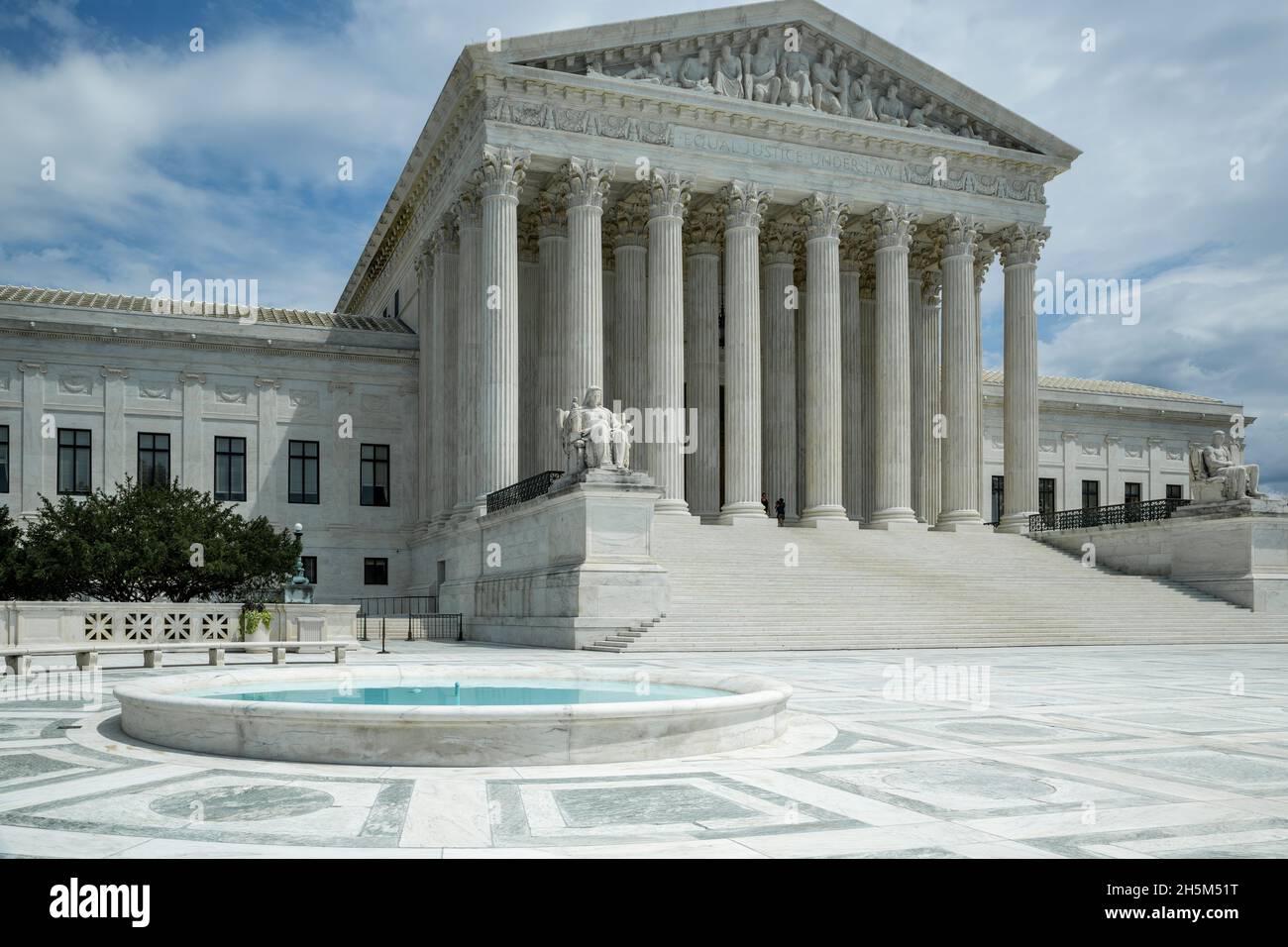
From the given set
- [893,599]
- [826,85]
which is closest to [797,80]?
[826,85]

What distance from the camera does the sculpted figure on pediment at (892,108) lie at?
149 ft

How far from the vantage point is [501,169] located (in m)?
39.1

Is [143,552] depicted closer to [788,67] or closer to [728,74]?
[728,74]

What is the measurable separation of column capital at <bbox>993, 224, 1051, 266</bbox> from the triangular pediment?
3258mm

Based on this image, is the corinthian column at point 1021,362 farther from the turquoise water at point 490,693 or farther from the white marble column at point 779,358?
the turquoise water at point 490,693

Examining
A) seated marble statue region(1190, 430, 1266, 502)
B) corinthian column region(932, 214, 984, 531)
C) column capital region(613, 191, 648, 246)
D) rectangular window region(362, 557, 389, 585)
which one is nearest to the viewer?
seated marble statue region(1190, 430, 1266, 502)

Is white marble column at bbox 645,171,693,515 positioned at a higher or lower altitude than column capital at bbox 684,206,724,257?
lower

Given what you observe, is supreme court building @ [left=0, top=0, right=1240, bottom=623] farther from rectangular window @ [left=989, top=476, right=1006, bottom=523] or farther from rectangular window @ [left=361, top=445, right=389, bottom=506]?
rectangular window @ [left=989, top=476, right=1006, bottom=523]

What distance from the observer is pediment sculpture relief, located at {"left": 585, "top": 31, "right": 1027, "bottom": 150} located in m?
41.8

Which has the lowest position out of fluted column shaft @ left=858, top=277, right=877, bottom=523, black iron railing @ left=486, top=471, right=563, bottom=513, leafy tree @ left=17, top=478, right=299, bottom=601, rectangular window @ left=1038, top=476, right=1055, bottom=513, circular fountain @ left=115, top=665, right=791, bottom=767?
circular fountain @ left=115, top=665, right=791, bottom=767

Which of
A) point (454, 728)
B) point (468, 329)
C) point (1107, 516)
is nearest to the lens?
point (454, 728)

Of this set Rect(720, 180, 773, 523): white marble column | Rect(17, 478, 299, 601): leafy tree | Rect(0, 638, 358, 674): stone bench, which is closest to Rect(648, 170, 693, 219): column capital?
Rect(720, 180, 773, 523): white marble column

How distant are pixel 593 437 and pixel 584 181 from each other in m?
13.7

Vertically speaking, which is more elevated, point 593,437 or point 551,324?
point 551,324
